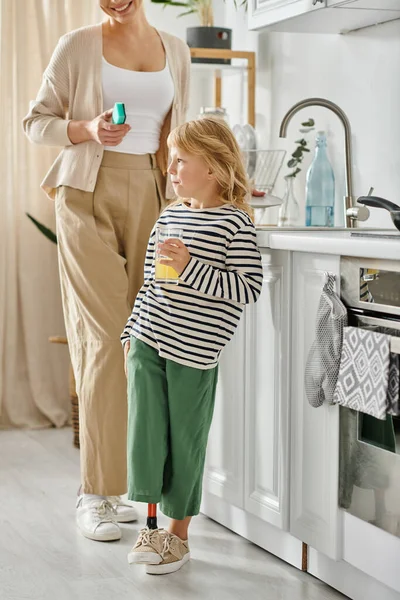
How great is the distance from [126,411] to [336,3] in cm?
118

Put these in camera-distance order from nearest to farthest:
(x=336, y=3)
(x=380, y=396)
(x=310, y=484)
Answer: (x=380, y=396) < (x=310, y=484) < (x=336, y=3)

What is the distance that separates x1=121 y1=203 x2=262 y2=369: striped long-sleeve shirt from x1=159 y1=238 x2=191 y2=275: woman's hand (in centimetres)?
5

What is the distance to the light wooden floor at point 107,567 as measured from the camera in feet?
6.63

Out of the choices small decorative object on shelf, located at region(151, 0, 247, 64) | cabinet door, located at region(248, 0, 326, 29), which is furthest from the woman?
small decorative object on shelf, located at region(151, 0, 247, 64)

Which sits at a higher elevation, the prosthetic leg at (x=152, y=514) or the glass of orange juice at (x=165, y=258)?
the glass of orange juice at (x=165, y=258)

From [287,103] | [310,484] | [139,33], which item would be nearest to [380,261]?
[310,484]

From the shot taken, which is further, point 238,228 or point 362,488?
point 238,228

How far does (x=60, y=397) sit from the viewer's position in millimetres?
3768

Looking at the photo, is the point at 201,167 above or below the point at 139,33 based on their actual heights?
below

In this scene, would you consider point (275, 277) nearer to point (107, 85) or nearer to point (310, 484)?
point (310, 484)

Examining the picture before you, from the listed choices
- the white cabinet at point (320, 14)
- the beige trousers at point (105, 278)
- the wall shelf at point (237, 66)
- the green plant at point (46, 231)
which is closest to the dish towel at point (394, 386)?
the beige trousers at point (105, 278)

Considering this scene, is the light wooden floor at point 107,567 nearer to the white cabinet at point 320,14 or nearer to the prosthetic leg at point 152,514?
the prosthetic leg at point 152,514

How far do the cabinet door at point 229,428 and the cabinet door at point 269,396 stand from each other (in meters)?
0.03

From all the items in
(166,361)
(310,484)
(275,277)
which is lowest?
(310,484)
